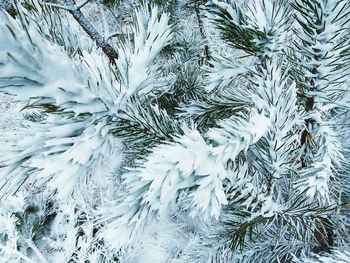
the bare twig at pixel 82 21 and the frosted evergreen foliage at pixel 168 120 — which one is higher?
the bare twig at pixel 82 21

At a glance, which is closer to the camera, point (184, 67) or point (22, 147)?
point (22, 147)

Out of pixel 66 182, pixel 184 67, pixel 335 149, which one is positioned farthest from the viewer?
pixel 184 67

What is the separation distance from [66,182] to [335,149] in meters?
0.35

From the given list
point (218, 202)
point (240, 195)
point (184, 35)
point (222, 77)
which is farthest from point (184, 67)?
point (218, 202)

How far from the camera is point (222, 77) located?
533 millimetres

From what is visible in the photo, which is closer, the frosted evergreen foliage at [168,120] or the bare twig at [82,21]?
the frosted evergreen foliage at [168,120]

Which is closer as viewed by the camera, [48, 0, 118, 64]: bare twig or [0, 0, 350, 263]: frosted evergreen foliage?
[0, 0, 350, 263]: frosted evergreen foliage

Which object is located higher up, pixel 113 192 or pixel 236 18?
pixel 236 18

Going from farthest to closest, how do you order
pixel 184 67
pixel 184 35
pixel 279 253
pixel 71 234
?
pixel 71 234 < pixel 184 35 < pixel 184 67 < pixel 279 253

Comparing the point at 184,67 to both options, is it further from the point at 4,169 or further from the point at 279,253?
the point at 4,169

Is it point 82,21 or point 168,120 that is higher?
point 82,21

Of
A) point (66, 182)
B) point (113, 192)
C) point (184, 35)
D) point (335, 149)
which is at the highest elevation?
point (66, 182)

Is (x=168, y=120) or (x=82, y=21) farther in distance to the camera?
(x=82, y=21)

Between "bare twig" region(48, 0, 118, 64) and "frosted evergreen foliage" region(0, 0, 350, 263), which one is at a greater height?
"bare twig" region(48, 0, 118, 64)
